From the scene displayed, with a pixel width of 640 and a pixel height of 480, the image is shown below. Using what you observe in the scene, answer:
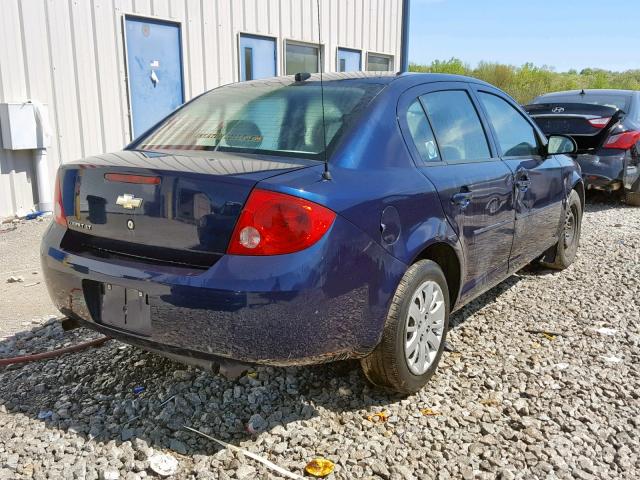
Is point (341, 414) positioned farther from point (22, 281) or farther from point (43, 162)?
point (43, 162)

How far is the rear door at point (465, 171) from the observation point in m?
2.95

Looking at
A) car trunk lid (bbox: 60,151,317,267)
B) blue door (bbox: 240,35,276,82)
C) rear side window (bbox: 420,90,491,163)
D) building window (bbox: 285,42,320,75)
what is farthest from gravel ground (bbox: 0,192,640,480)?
building window (bbox: 285,42,320,75)

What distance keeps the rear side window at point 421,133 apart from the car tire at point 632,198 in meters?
6.38

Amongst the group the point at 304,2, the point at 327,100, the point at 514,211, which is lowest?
the point at 514,211

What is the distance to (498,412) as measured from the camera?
9.12 feet

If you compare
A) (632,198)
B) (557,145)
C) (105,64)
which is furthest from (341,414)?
(632,198)

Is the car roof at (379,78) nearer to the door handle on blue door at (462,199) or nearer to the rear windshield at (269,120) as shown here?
the rear windshield at (269,120)

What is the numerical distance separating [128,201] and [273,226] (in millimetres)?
675

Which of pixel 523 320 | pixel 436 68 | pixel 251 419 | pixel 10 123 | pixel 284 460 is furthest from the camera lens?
pixel 436 68

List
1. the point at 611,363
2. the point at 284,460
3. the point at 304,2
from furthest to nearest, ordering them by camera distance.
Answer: the point at 304,2, the point at 611,363, the point at 284,460

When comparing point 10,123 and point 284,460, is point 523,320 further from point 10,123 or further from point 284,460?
point 10,123

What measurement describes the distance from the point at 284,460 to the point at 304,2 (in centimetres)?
884

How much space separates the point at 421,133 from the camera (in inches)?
118

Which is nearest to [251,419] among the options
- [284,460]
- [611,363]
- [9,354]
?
[284,460]
